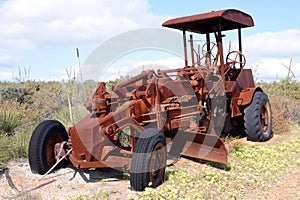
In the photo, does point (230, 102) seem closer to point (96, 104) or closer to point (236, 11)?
point (236, 11)

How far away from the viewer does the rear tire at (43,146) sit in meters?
5.47

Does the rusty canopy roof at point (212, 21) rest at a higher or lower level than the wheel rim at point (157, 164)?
higher

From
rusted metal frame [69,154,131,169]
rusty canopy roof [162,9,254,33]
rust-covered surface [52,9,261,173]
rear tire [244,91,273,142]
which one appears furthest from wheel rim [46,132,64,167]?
rear tire [244,91,273,142]

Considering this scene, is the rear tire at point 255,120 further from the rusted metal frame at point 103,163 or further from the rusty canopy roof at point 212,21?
the rusted metal frame at point 103,163

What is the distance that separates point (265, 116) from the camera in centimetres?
827

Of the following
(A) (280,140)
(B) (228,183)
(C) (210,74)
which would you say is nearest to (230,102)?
(C) (210,74)

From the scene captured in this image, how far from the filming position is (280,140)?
8102mm

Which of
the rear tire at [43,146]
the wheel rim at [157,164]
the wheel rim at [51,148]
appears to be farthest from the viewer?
the wheel rim at [51,148]

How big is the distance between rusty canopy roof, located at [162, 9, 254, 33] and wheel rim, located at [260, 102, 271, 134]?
6.07ft

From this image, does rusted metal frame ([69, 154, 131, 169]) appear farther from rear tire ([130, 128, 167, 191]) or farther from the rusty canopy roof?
the rusty canopy roof

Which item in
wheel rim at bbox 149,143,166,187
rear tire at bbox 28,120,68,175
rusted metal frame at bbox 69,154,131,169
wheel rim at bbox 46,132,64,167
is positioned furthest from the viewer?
wheel rim at bbox 46,132,64,167

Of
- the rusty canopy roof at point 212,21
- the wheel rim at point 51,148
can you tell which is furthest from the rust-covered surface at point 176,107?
the wheel rim at point 51,148

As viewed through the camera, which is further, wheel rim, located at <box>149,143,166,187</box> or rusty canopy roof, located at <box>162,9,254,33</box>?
rusty canopy roof, located at <box>162,9,254,33</box>

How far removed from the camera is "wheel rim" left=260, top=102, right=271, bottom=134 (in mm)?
8180
